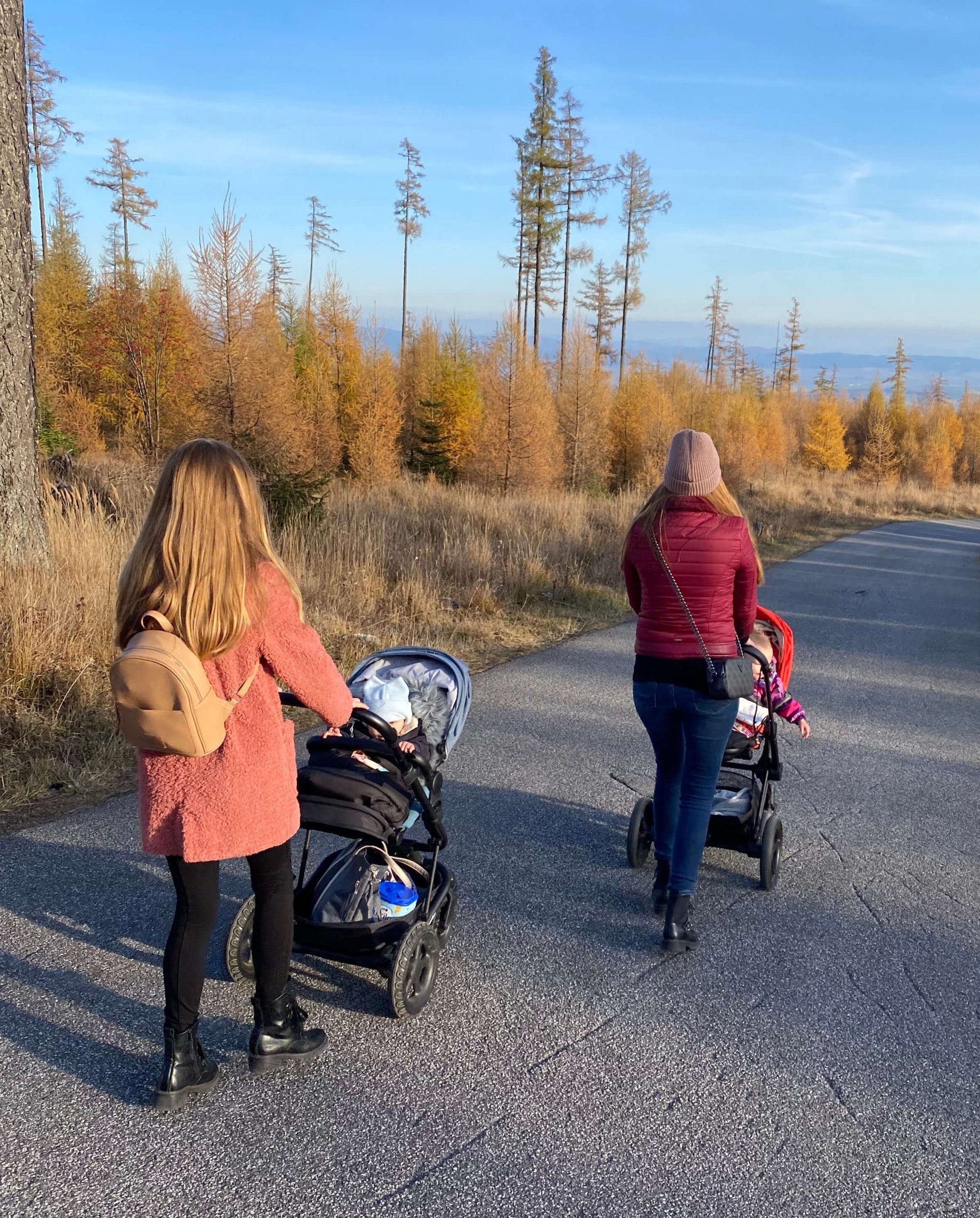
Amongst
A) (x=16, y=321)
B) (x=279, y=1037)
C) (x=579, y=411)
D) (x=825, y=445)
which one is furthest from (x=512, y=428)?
(x=825, y=445)

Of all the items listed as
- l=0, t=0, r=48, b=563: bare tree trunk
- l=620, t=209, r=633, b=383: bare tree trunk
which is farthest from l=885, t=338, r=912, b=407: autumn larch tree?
l=0, t=0, r=48, b=563: bare tree trunk

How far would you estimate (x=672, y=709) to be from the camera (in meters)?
3.81

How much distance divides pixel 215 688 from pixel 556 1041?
1.64 m

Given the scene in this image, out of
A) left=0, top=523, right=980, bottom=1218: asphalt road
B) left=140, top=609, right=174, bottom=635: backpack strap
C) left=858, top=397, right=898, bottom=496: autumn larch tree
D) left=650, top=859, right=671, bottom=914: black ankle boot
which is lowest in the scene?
left=0, top=523, right=980, bottom=1218: asphalt road

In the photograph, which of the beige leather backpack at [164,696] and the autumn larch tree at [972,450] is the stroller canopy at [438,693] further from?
the autumn larch tree at [972,450]

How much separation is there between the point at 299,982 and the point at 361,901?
419 millimetres

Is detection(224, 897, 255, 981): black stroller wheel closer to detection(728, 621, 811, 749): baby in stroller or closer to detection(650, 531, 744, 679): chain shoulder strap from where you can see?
detection(650, 531, 744, 679): chain shoulder strap

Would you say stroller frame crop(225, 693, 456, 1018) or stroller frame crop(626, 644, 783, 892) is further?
stroller frame crop(626, 644, 783, 892)

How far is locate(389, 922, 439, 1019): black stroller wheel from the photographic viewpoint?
3145mm

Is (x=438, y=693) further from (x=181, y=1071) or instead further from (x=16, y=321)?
(x=16, y=321)

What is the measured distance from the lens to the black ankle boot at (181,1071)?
2695mm

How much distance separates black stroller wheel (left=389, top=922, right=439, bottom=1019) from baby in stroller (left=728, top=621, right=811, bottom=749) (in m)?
1.77

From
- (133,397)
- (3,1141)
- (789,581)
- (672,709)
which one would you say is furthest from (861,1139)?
(133,397)

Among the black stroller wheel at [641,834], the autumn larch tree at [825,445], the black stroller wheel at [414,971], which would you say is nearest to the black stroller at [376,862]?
the black stroller wheel at [414,971]
